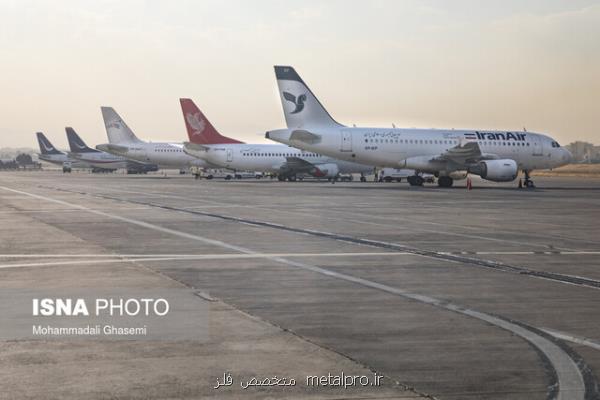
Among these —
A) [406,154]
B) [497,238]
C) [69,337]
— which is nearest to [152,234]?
[497,238]

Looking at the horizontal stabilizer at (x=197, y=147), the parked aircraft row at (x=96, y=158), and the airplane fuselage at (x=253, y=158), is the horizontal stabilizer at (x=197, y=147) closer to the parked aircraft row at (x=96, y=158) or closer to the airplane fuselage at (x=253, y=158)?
the airplane fuselage at (x=253, y=158)

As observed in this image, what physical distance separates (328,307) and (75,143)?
5339 inches

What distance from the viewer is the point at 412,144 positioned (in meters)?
62.8

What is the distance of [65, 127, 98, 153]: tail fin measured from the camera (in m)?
138

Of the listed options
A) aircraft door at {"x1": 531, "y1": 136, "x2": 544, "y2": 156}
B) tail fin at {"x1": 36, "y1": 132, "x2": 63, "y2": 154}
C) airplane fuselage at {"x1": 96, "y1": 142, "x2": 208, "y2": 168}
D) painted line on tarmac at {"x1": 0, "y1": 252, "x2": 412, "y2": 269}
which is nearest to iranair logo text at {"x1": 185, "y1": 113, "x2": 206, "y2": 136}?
airplane fuselage at {"x1": 96, "y1": 142, "x2": 208, "y2": 168}

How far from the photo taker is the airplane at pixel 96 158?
455 ft

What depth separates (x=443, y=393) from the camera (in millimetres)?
6793

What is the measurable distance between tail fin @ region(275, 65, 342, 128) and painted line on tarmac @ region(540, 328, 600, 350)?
2085 inches

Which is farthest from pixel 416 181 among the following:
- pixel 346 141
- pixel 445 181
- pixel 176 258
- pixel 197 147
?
pixel 176 258

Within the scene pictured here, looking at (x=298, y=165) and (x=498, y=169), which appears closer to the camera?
(x=498, y=169)

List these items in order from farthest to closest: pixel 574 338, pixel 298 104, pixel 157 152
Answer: pixel 157 152, pixel 298 104, pixel 574 338

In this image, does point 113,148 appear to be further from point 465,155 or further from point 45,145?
point 45,145

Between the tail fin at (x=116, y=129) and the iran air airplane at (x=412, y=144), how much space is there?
4671 centimetres

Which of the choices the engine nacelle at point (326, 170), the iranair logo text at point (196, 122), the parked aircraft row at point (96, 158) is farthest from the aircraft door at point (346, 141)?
the parked aircraft row at point (96, 158)
